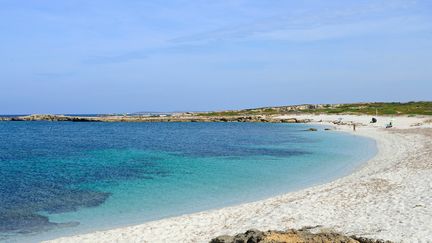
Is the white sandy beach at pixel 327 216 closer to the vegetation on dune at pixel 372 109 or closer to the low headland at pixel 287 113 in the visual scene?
the low headland at pixel 287 113

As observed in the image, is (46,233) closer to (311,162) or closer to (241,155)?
(311,162)

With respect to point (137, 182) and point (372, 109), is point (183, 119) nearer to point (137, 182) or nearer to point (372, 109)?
point (372, 109)

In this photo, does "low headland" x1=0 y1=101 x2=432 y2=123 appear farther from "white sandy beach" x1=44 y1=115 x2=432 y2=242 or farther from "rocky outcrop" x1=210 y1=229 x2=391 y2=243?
"rocky outcrop" x1=210 y1=229 x2=391 y2=243

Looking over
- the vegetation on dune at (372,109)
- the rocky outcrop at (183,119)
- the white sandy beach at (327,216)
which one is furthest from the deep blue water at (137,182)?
the vegetation on dune at (372,109)

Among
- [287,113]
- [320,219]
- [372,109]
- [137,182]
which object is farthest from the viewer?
[287,113]

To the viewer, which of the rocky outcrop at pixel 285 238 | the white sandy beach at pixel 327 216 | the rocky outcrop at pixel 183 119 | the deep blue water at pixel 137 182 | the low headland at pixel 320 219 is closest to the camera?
the rocky outcrop at pixel 285 238

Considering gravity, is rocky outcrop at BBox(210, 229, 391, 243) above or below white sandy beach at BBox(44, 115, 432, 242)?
above

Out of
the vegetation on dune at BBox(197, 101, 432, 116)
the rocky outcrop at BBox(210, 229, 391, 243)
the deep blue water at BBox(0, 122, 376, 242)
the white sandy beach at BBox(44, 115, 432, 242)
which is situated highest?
the vegetation on dune at BBox(197, 101, 432, 116)

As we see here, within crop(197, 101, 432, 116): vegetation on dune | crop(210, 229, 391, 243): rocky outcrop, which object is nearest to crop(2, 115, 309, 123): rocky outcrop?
crop(197, 101, 432, 116): vegetation on dune

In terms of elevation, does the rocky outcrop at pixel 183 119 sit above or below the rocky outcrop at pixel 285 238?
below

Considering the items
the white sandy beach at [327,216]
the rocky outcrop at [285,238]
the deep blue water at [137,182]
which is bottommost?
the deep blue water at [137,182]

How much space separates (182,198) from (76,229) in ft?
20.4

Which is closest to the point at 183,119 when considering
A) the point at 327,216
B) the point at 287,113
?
the point at 287,113

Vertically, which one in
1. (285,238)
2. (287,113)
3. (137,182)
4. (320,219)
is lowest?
(137,182)
